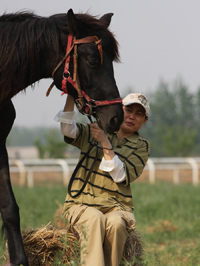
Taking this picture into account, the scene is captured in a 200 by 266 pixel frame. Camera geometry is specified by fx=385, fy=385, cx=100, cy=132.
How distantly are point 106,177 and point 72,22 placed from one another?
4.30ft

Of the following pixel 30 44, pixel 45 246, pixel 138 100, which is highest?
pixel 30 44

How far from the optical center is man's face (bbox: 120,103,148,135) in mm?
3596

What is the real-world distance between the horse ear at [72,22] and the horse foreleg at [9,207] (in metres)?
0.89

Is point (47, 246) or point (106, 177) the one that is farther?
point (106, 177)

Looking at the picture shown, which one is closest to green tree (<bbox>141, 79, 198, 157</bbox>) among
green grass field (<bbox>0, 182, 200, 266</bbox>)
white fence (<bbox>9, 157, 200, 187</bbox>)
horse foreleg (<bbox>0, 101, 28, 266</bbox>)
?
white fence (<bbox>9, 157, 200, 187</bbox>)

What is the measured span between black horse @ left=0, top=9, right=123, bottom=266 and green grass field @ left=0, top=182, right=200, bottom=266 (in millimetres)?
1270

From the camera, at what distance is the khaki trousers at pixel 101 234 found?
2848mm

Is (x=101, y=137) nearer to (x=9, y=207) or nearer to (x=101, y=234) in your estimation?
(x=101, y=234)

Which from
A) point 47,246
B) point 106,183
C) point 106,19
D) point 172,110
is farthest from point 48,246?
point 172,110

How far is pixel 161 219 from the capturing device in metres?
7.06

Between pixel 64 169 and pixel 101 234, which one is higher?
pixel 101 234

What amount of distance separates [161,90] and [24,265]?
51.2 metres

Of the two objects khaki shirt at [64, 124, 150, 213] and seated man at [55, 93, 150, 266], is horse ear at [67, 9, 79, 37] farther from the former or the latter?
khaki shirt at [64, 124, 150, 213]

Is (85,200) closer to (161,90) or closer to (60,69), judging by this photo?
(60,69)
